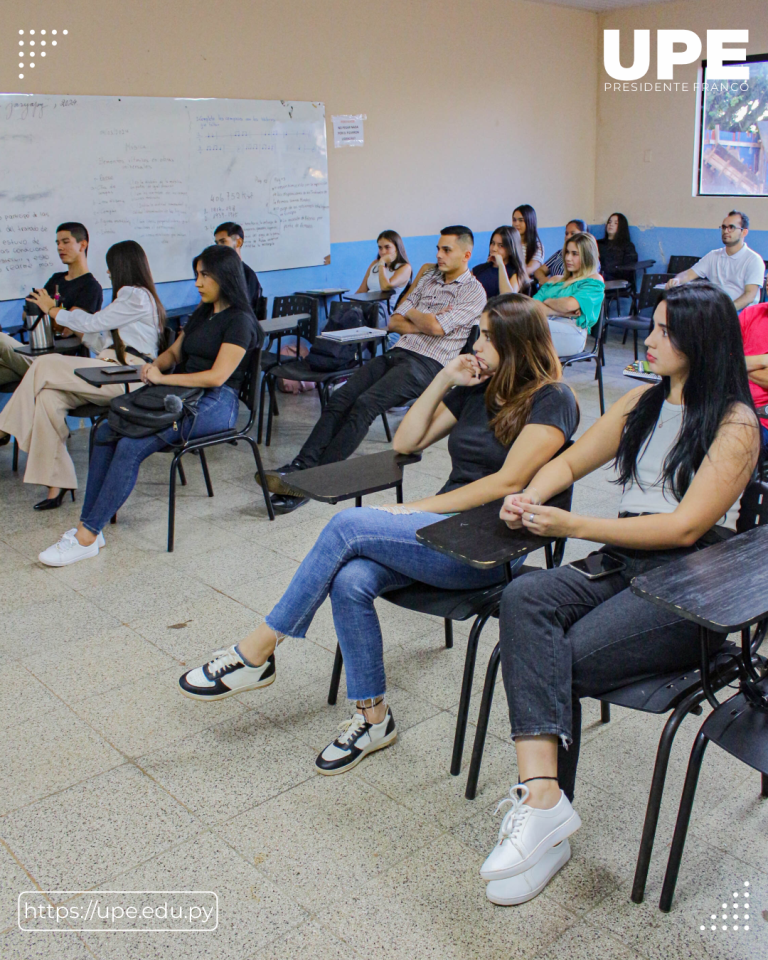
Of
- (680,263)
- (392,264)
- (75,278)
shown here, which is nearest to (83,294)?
(75,278)

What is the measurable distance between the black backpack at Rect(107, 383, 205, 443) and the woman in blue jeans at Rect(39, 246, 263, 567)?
3 cm

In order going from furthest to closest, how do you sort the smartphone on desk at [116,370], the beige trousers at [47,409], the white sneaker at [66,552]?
the beige trousers at [47,409] → the smartphone on desk at [116,370] → the white sneaker at [66,552]

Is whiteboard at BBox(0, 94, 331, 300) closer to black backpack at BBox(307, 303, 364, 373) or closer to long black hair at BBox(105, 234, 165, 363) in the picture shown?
long black hair at BBox(105, 234, 165, 363)

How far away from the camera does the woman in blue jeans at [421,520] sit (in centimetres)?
196

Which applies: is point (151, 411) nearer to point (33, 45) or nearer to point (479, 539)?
point (479, 539)

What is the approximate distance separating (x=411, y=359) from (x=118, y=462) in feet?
4.82

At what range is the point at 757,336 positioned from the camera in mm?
3088

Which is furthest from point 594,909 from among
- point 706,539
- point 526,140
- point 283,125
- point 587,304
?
point 526,140

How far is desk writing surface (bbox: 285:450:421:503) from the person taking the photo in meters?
2.16

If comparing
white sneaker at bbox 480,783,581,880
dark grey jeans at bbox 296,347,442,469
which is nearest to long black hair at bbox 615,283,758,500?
white sneaker at bbox 480,783,581,880

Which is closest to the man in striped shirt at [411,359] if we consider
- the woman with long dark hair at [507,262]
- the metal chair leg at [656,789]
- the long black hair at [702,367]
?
the woman with long dark hair at [507,262]

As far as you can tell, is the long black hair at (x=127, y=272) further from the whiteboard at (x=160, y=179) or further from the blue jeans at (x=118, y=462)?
the whiteboard at (x=160, y=179)

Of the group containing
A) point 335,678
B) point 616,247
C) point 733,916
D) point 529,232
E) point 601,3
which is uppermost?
point 601,3

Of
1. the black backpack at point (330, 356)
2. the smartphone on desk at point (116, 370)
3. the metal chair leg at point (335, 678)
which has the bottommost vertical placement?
the metal chair leg at point (335, 678)
